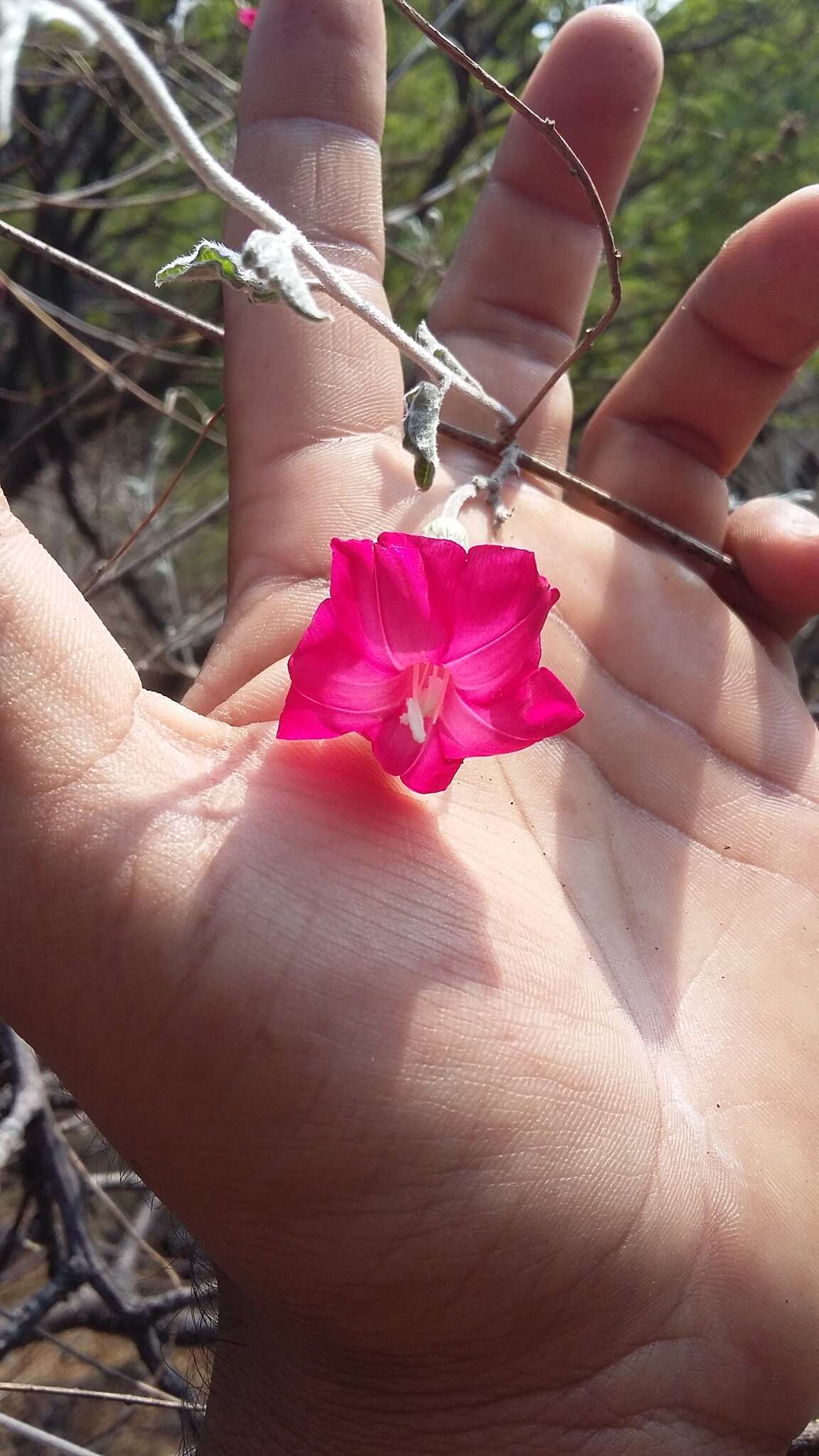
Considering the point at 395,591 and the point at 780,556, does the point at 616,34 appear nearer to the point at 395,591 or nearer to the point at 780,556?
the point at 780,556

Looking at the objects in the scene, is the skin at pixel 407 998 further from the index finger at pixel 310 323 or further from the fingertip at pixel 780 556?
the fingertip at pixel 780 556

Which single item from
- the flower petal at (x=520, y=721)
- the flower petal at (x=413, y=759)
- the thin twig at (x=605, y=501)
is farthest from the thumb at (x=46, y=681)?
the thin twig at (x=605, y=501)

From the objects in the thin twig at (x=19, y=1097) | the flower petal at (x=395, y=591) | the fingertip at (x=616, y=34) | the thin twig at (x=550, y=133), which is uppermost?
the fingertip at (x=616, y=34)

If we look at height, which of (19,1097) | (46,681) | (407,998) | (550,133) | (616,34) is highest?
(616,34)

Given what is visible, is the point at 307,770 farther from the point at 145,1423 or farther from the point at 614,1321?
the point at 145,1423

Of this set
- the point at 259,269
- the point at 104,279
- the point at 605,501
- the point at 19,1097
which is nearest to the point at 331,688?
the point at 259,269

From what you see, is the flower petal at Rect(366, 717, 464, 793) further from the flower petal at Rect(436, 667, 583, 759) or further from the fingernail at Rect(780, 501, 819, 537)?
the fingernail at Rect(780, 501, 819, 537)
